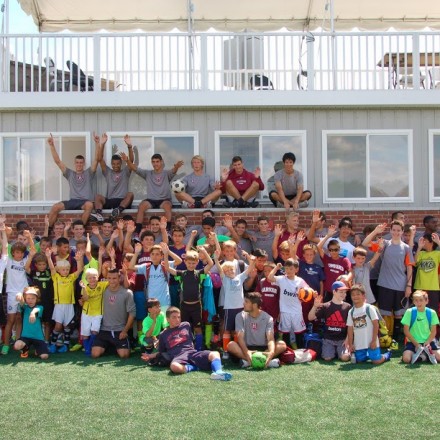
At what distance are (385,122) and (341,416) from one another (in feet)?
27.9

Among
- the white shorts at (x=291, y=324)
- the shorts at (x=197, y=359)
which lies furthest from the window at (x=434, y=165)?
the shorts at (x=197, y=359)

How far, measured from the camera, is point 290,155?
13.2m

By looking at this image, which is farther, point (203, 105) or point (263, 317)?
point (203, 105)

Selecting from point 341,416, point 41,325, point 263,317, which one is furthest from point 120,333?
point 341,416

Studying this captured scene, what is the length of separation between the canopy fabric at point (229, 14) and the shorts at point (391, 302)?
814 cm

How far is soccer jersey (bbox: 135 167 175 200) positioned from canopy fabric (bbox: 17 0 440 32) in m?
5.05

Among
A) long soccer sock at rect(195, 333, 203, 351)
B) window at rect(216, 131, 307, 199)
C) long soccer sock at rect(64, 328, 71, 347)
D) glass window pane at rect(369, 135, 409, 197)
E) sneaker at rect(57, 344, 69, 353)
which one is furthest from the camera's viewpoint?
glass window pane at rect(369, 135, 409, 197)

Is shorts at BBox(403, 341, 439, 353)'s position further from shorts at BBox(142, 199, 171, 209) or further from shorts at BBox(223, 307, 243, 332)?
shorts at BBox(142, 199, 171, 209)

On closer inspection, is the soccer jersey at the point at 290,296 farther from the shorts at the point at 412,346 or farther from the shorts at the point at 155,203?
the shorts at the point at 155,203

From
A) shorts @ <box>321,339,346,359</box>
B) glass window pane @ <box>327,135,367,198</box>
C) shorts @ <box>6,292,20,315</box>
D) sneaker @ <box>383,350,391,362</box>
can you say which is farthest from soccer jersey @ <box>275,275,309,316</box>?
glass window pane @ <box>327,135,367,198</box>

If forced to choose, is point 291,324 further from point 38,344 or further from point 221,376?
point 38,344

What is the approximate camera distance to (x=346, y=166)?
1415 cm

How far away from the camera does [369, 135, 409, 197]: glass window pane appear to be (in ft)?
46.4

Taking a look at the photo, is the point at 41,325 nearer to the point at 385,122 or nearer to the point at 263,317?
the point at 263,317
